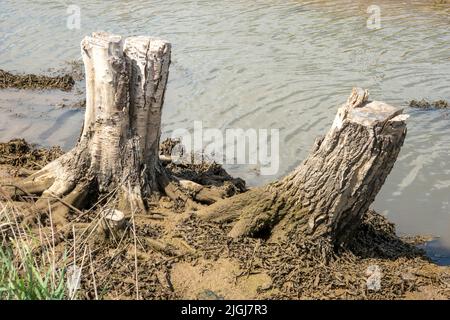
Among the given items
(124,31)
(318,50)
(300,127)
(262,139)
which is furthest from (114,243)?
(124,31)

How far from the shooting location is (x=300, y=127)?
870 centimetres

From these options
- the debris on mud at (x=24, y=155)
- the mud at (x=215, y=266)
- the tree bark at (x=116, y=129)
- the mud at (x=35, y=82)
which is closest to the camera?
the mud at (x=215, y=266)

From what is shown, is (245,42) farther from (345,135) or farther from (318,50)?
(345,135)

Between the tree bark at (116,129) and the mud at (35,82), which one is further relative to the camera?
the mud at (35,82)

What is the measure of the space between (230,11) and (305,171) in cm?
1144

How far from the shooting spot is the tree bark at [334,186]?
4297 mm

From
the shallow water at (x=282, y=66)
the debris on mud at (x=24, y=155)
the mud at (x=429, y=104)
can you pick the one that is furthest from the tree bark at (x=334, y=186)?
the mud at (x=429, y=104)

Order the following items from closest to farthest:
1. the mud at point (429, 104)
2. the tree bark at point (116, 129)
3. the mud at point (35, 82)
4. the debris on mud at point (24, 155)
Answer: the tree bark at point (116, 129) < the debris on mud at point (24, 155) < the mud at point (429, 104) < the mud at point (35, 82)

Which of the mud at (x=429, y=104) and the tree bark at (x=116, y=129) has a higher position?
the tree bark at (x=116, y=129)

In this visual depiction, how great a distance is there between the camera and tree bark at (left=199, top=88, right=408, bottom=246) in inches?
169

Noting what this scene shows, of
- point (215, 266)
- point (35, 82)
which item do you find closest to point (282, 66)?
point (35, 82)

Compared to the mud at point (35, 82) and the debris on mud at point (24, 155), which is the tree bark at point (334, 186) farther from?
the mud at point (35, 82)

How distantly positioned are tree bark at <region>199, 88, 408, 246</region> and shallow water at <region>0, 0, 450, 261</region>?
1810 millimetres

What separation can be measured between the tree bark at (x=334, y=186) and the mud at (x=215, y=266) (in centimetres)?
15
